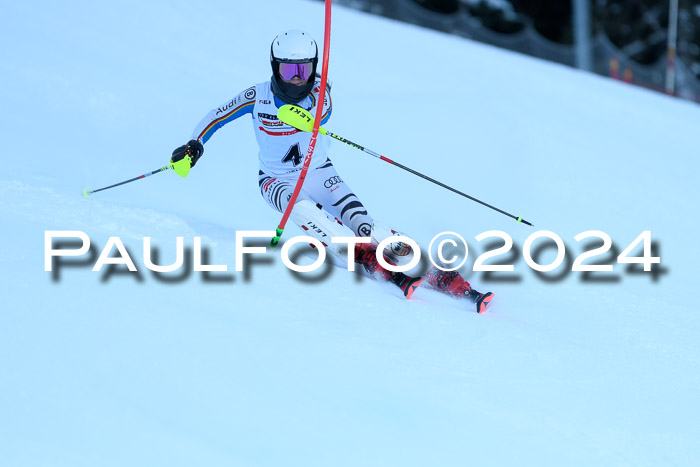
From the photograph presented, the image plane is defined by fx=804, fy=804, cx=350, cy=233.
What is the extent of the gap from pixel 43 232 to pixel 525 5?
17735 millimetres

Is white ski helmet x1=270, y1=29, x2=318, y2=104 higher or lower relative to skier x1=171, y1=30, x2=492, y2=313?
higher

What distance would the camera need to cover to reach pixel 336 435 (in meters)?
2.56

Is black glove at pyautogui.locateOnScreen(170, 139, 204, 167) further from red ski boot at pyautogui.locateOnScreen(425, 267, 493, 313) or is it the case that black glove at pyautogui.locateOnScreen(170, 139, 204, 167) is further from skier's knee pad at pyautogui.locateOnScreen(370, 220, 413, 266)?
red ski boot at pyautogui.locateOnScreen(425, 267, 493, 313)

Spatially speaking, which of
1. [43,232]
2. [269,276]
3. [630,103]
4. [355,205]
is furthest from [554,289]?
[630,103]

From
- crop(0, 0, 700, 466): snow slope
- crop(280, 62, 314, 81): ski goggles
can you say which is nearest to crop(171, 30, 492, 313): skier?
crop(280, 62, 314, 81): ski goggles

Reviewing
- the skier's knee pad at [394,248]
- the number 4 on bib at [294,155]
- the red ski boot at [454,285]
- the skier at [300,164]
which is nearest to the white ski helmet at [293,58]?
the skier at [300,164]

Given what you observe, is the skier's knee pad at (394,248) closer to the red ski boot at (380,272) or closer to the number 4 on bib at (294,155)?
the red ski boot at (380,272)

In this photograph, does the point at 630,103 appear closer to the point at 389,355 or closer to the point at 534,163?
the point at 534,163

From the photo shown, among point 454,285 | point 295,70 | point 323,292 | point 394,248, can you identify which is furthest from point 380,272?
point 295,70

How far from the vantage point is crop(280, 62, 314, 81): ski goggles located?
12.7 feet

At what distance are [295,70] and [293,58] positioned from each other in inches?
Answer: 2.6

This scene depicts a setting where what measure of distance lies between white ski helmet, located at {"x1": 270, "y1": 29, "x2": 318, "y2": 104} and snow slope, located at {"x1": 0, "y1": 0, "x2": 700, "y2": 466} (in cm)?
83

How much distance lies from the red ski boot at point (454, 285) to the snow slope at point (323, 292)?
0.26ft

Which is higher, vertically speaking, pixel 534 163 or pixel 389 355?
pixel 534 163
